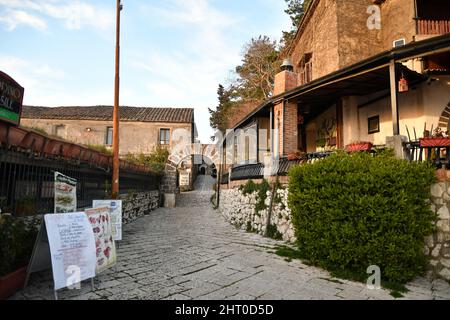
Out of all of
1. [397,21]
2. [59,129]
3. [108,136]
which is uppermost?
[397,21]

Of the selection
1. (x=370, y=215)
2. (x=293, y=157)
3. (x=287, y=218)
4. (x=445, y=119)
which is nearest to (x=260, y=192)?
(x=287, y=218)

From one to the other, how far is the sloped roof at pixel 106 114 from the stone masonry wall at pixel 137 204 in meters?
11.1

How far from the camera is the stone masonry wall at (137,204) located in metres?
9.42

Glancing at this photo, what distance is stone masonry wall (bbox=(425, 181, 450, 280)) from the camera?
4.05 meters

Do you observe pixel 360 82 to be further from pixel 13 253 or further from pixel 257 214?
pixel 13 253

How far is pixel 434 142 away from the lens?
4559 millimetres

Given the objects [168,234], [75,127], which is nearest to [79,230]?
[168,234]

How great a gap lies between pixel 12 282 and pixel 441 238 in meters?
6.47

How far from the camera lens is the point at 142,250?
5.68 metres

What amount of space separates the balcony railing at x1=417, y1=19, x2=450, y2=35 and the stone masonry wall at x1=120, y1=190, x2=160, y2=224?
13.2 metres

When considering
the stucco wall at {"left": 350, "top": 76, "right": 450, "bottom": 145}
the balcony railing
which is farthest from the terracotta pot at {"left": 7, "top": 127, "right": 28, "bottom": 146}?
the balcony railing
